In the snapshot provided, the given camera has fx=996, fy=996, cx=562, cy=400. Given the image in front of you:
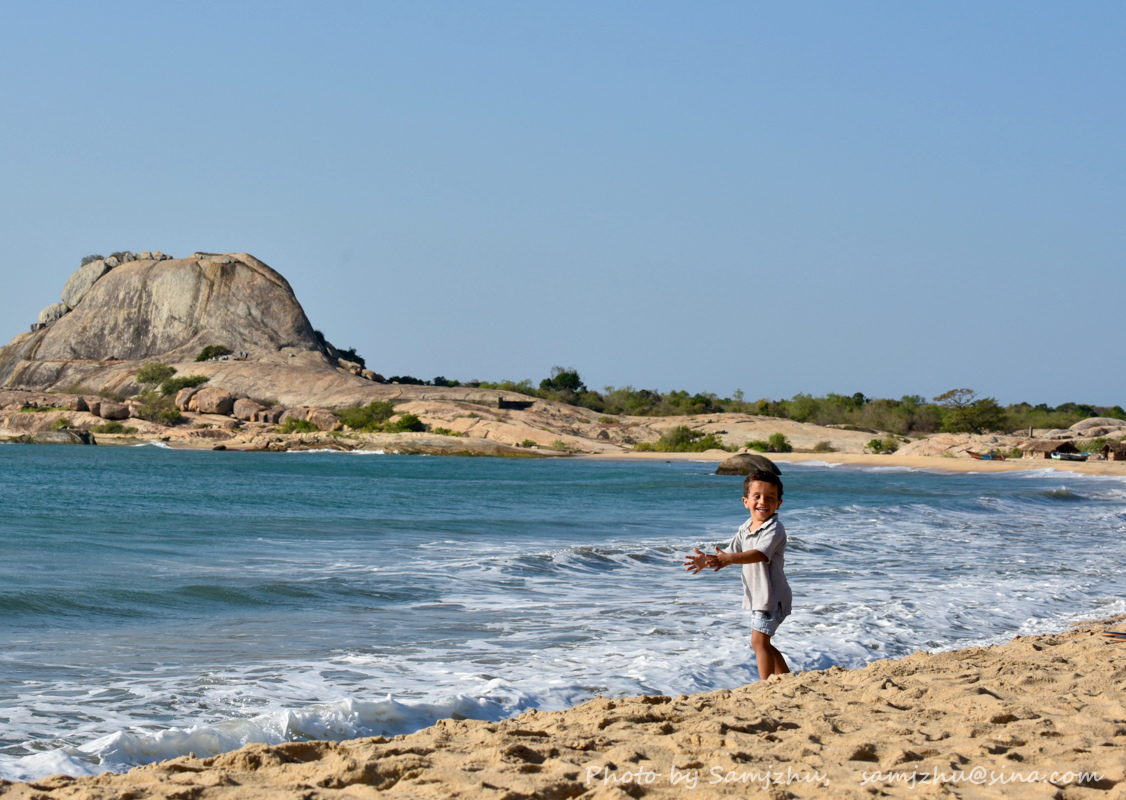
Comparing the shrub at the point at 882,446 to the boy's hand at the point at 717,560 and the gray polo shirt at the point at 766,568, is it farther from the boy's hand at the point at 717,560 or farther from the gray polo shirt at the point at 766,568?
the boy's hand at the point at 717,560

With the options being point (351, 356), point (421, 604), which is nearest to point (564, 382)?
point (351, 356)

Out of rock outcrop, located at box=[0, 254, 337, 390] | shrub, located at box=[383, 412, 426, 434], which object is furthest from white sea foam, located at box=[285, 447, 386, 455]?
rock outcrop, located at box=[0, 254, 337, 390]

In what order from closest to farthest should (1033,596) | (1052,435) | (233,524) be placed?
(1033,596)
(233,524)
(1052,435)

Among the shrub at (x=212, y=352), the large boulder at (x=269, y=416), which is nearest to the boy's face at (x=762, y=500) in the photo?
the large boulder at (x=269, y=416)

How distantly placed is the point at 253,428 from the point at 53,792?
64.4 metres

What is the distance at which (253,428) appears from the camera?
6556 centimetres

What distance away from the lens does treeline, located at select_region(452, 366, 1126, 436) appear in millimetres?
70375

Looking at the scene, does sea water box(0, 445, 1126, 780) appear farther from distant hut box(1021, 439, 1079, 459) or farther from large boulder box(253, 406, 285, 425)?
large boulder box(253, 406, 285, 425)

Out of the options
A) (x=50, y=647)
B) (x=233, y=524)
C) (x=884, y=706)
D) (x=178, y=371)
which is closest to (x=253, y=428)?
(x=178, y=371)

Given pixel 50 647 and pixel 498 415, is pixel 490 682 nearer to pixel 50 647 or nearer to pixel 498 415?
pixel 50 647

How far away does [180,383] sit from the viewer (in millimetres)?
72375

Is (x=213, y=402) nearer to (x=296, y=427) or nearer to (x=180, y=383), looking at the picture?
(x=180, y=383)

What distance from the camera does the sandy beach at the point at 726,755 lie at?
150 inches

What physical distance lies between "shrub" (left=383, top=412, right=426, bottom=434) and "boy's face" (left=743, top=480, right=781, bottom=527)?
59.2 m
